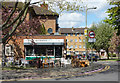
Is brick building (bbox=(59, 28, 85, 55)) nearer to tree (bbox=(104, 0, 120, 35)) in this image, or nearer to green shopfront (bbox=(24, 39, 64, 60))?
green shopfront (bbox=(24, 39, 64, 60))

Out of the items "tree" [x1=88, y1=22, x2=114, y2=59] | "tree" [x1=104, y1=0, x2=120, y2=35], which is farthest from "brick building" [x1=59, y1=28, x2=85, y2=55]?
"tree" [x1=104, y1=0, x2=120, y2=35]

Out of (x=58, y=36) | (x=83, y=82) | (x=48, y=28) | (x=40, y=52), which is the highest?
(x=48, y=28)

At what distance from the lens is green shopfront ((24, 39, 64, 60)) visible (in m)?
29.4

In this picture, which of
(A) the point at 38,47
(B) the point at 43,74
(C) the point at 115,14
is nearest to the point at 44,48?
(A) the point at 38,47

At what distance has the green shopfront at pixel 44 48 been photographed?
29.4 metres

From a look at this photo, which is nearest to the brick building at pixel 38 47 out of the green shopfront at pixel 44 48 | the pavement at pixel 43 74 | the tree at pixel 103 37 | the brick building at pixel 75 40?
the green shopfront at pixel 44 48

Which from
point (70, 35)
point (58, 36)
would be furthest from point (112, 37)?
point (70, 35)

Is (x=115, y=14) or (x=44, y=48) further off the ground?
(x=115, y=14)

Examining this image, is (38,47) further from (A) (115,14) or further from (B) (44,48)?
(A) (115,14)

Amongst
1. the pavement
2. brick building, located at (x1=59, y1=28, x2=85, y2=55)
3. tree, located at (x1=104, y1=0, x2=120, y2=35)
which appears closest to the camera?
the pavement

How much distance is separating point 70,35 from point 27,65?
248ft

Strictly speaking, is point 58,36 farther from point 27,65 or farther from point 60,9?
point 60,9

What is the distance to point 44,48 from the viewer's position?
29.7 metres

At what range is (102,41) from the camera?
46.3 meters
